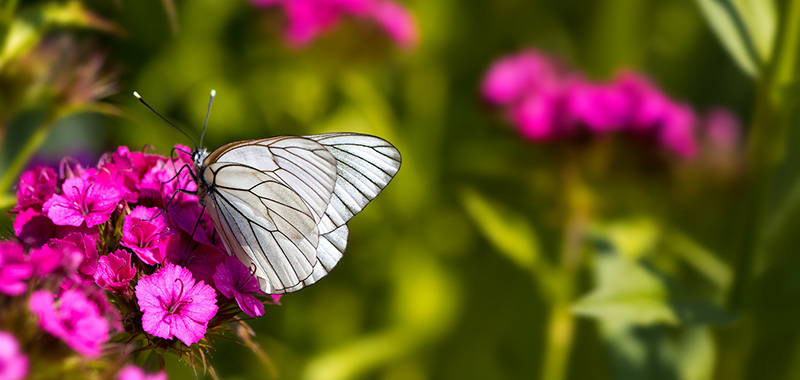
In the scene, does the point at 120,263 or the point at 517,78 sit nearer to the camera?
the point at 120,263

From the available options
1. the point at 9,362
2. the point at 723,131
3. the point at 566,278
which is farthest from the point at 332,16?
the point at 9,362

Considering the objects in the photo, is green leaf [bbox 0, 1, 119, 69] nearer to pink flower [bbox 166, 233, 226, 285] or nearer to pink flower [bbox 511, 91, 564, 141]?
pink flower [bbox 166, 233, 226, 285]

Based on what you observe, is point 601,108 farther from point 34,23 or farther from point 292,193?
point 34,23

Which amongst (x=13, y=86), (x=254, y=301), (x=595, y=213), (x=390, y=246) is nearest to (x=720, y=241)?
(x=595, y=213)

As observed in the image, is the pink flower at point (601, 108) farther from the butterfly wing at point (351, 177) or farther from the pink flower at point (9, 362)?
the pink flower at point (9, 362)

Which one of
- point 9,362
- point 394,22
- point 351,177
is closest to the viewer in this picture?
point 9,362

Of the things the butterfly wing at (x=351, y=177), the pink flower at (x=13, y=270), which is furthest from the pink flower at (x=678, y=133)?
the pink flower at (x=13, y=270)

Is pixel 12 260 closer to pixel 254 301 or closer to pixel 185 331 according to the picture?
pixel 185 331
